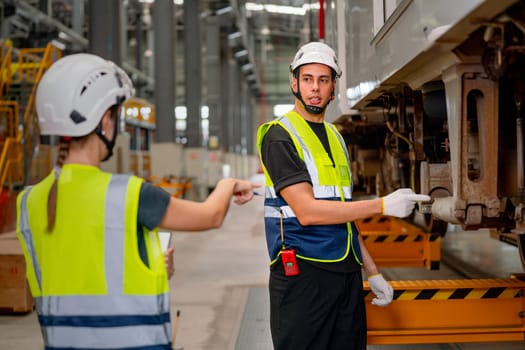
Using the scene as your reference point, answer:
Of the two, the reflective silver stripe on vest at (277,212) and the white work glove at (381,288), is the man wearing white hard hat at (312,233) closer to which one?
the reflective silver stripe on vest at (277,212)

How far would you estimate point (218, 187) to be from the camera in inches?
73.5

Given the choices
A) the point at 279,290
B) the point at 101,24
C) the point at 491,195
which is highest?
the point at 101,24

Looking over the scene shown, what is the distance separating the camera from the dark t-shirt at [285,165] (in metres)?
2.39

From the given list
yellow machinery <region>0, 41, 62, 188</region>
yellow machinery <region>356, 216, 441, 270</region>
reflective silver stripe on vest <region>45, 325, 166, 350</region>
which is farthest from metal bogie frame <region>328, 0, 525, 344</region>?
yellow machinery <region>0, 41, 62, 188</region>

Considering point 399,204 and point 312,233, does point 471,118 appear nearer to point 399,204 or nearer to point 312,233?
point 399,204

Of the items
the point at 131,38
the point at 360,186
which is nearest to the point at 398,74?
the point at 360,186

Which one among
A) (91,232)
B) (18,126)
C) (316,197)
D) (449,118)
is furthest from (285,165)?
(18,126)

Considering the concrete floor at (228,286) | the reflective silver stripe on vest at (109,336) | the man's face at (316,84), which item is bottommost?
the concrete floor at (228,286)

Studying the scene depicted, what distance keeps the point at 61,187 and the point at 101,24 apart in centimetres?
948

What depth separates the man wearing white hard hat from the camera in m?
2.37

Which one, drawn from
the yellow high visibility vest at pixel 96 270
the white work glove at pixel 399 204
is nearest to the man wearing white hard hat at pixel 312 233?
the white work glove at pixel 399 204

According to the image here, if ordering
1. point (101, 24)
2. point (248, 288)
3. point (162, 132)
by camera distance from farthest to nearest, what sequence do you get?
point (162, 132), point (101, 24), point (248, 288)

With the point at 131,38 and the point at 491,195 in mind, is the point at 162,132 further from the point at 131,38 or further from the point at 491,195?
the point at 131,38

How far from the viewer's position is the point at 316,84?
8.38 ft
